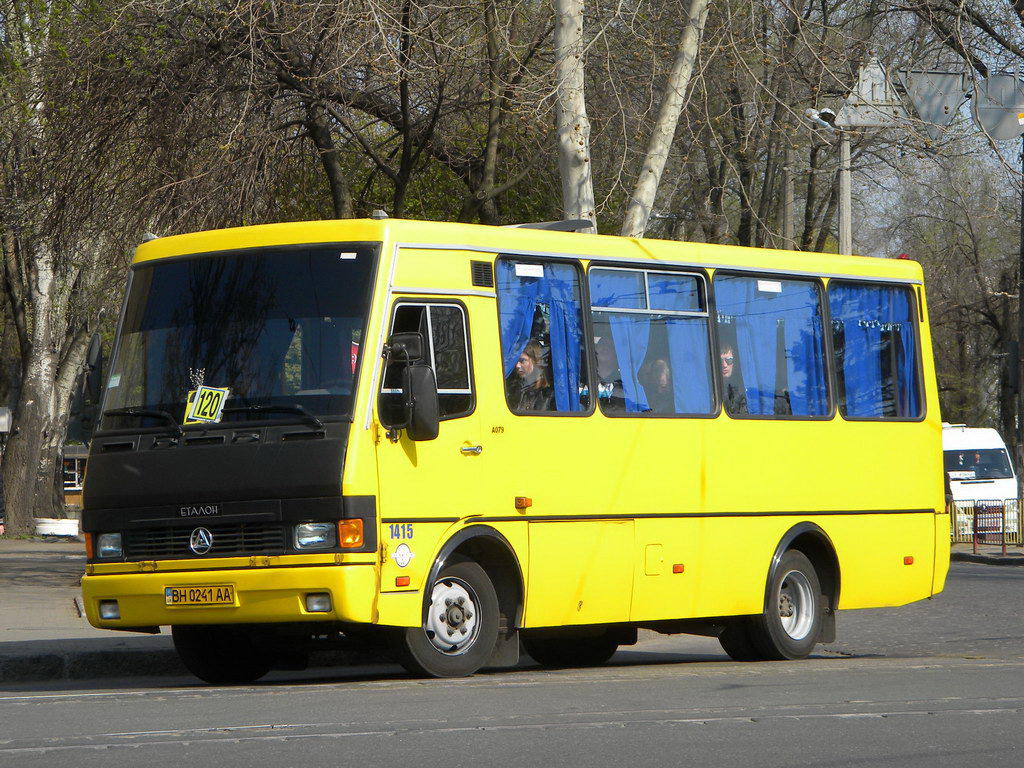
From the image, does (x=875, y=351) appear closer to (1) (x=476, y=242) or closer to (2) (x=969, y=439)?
(1) (x=476, y=242)

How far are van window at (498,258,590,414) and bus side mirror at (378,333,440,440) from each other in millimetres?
925

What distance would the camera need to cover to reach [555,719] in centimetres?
808

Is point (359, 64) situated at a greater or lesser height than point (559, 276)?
greater

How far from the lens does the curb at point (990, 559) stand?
26.9 meters

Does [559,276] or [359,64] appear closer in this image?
[559,276]

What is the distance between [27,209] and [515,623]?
34.8ft

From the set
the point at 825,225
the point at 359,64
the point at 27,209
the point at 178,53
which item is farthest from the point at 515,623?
the point at 825,225

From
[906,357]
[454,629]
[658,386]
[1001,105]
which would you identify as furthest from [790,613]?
[1001,105]

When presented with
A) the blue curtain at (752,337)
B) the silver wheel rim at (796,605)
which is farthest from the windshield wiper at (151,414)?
the silver wheel rim at (796,605)

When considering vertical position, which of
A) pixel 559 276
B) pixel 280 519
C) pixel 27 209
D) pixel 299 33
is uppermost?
pixel 299 33

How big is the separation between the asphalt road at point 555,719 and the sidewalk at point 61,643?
19.9 inches

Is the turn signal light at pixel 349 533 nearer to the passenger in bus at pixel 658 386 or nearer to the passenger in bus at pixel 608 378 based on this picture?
the passenger in bus at pixel 608 378

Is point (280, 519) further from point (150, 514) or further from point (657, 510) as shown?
point (657, 510)

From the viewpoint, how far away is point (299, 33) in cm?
1722
